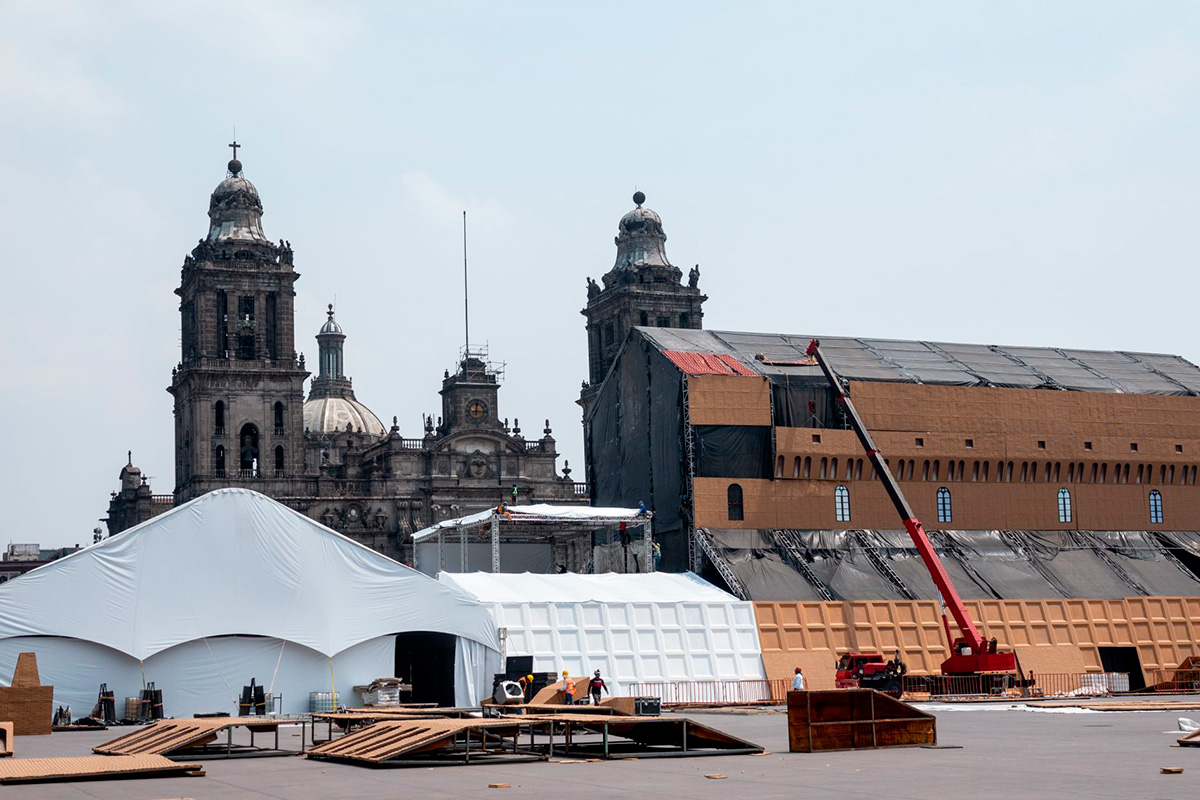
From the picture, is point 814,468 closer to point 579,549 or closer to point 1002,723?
point 1002,723

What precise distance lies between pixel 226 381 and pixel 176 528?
205 feet

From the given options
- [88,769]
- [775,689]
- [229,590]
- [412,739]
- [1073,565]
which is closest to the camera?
[88,769]

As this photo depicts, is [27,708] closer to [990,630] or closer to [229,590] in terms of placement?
[229,590]

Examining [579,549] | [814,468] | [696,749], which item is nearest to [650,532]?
[814,468]

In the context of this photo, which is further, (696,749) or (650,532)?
(650,532)

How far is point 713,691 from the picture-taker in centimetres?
4647

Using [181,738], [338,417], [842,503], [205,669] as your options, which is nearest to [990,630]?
[842,503]

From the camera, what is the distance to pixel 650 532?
184ft

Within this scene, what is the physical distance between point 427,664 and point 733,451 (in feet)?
49.9

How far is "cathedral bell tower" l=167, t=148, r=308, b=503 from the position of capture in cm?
10131

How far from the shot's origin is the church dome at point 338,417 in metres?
138

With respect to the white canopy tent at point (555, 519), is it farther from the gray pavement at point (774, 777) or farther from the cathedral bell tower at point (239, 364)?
the cathedral bell tower at point (239, 364)

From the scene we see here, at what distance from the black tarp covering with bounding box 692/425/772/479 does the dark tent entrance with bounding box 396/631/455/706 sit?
13359mm

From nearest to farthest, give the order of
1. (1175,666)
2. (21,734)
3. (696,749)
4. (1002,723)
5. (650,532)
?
(696,749) < (1002,723) < (21,734) < (1175,666) < (650,532)
